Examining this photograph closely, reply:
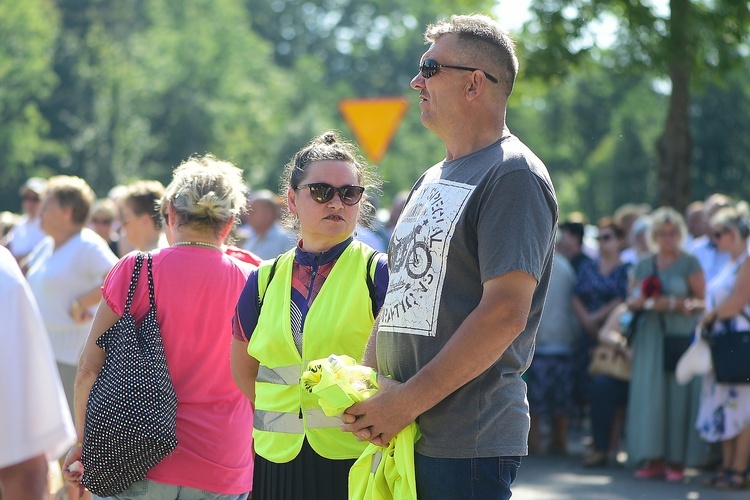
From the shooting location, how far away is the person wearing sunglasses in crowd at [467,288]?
10.3ft

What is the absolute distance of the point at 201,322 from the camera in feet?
14.5

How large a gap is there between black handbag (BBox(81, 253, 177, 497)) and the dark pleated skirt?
461 mm

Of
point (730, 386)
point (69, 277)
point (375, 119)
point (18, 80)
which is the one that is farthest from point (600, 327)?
point (18, 80)

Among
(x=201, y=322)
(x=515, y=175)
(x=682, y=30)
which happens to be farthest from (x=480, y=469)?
(x=682, y=30)

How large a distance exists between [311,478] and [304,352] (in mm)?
444

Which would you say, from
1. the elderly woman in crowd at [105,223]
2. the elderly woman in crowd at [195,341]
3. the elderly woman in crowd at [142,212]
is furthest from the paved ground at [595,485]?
the elderly woman in crowd at [195,341]

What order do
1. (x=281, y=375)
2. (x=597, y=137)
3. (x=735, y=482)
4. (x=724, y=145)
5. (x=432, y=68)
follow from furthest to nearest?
(x=597, y=137), (x=724, y=145), (x=735, y=482), (x=281, y=375), (x=432, y=68)

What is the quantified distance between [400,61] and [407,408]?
240 feet

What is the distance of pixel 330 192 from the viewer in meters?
4.24

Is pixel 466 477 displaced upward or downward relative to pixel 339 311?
downward

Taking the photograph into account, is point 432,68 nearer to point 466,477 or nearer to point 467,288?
point 467,288

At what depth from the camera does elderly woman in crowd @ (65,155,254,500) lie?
4270 mm

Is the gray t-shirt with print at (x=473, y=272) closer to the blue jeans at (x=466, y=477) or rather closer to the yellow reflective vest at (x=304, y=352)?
the blue jeans at (x=466, y=477)

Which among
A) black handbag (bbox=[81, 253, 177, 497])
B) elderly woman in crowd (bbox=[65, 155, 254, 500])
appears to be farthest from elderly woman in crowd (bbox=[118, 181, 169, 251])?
black handbag (bbox=[81, 253, 177, 497])
